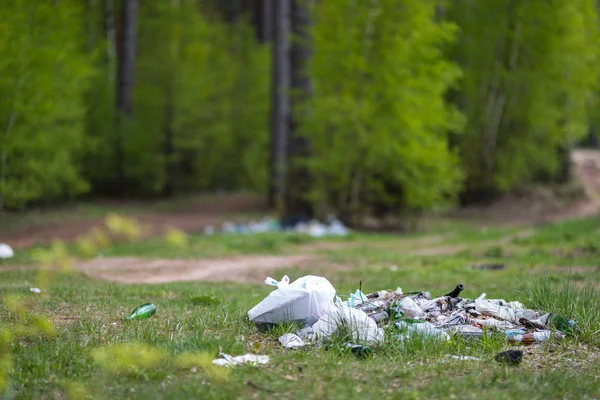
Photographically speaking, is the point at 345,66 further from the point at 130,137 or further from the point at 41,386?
the point at 41,386

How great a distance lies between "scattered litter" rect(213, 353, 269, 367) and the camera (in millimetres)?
5434

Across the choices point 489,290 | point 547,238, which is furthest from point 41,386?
A: point 547,238

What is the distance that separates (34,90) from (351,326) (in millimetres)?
13745

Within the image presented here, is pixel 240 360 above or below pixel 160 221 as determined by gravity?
above

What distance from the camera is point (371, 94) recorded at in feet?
62.6

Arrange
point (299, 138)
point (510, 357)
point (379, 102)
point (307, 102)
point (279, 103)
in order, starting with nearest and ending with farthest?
point (510, 357), point (379, 102), point (307, 102), point (299, 138), point (279, 103)

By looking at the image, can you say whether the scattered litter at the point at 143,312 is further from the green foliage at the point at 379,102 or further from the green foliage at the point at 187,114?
the green foliage at the point at 187,114

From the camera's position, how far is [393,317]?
6.57 m

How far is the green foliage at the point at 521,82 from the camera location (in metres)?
24.6

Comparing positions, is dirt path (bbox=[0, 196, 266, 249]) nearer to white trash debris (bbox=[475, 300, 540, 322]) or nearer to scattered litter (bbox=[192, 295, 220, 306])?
scattered litter (bbox=[192, 295, 220, 306])

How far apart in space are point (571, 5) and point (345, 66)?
9.32 meters

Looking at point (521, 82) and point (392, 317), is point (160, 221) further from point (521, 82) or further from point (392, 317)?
point (392, 317)

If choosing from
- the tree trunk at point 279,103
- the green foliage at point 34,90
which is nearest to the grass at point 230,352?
the green foliage at point 34,90

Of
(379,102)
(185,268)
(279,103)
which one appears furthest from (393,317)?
(279,103)
